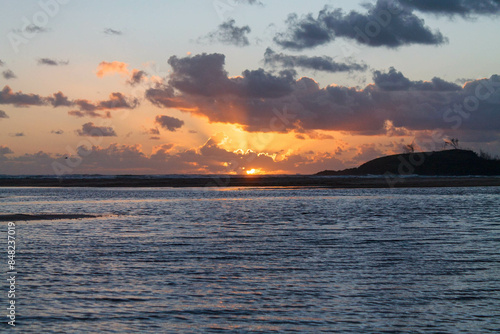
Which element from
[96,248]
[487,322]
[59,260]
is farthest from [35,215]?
[487,322]

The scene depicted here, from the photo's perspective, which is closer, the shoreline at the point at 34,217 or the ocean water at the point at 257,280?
the ocean water at the point at 257,280

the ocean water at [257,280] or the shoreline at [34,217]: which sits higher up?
the shoreline at [34,217]

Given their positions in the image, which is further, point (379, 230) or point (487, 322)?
point (379, 230)

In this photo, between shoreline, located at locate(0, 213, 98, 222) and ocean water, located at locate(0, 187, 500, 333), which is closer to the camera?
ocean water, located at locate(0, 187, 500, 333)

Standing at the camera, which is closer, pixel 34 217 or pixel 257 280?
pixel 257 280

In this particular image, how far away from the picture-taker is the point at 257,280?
2380 cm

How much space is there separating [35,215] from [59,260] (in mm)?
30428

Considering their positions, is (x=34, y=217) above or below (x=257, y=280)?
above

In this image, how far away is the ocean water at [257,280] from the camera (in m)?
17.7

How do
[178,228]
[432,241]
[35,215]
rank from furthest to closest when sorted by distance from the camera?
1. [35,215]
2. [178,228]
3. [432,241]

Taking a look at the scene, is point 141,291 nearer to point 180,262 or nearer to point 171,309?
point 171,309

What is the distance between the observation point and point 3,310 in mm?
19031

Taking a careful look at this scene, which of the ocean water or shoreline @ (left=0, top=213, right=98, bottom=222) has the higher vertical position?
shoreline @ (left=0, top=213, right=98, bottom=222)

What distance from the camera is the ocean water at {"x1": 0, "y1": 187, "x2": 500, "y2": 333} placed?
17.7 m
